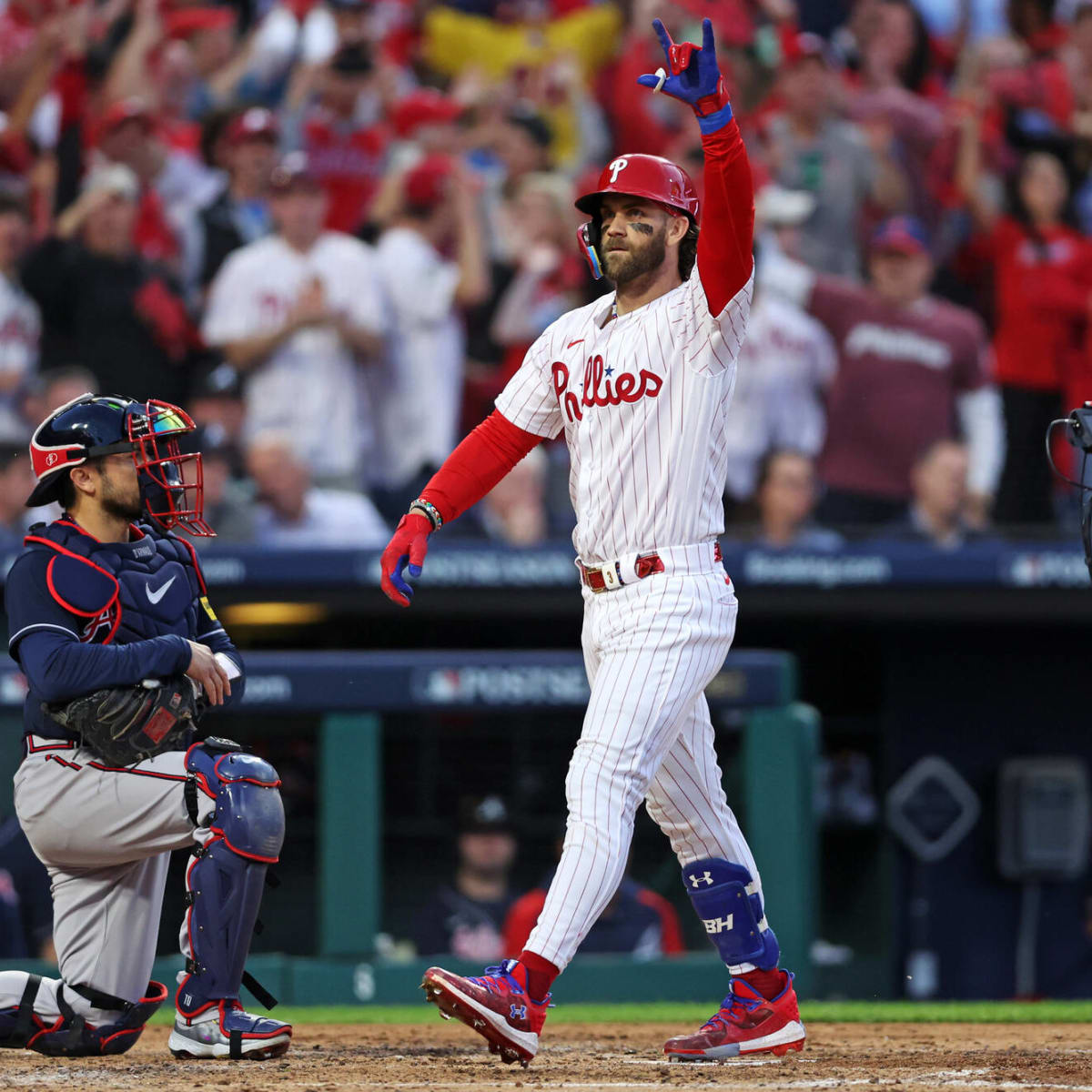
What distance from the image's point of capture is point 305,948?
18.6ft

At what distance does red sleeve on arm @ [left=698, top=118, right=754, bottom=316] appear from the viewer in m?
3.26

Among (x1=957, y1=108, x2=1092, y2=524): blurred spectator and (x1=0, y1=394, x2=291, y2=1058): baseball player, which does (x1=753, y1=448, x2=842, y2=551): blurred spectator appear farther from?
(x1=0, y1=394, x2=291, y2=1058): baseball player

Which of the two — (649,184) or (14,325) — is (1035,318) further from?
(649,184)

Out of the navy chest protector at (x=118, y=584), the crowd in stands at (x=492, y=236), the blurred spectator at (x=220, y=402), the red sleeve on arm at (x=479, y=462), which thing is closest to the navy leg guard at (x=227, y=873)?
the navy chest protector at (x=118, y=584)

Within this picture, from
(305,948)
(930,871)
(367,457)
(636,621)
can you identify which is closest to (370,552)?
(367,457)

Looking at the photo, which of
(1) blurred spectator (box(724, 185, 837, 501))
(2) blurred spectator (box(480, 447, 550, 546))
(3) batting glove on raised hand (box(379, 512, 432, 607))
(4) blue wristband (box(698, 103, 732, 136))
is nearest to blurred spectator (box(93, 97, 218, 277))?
(2) blurred spectator (box(480, 447, 550, 546))

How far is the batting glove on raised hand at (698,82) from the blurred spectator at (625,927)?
303cm

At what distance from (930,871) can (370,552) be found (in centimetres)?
268

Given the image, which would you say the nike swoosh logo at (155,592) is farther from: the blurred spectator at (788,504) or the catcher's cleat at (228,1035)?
the blurred spectator at (788,504)

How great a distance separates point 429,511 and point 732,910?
39.3 inches

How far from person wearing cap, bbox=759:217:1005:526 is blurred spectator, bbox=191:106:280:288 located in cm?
210

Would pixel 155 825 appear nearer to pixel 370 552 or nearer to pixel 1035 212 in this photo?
pixel 370 552

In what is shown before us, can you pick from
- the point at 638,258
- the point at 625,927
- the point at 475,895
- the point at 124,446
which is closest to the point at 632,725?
the point at 638,258

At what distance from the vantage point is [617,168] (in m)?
3.60
